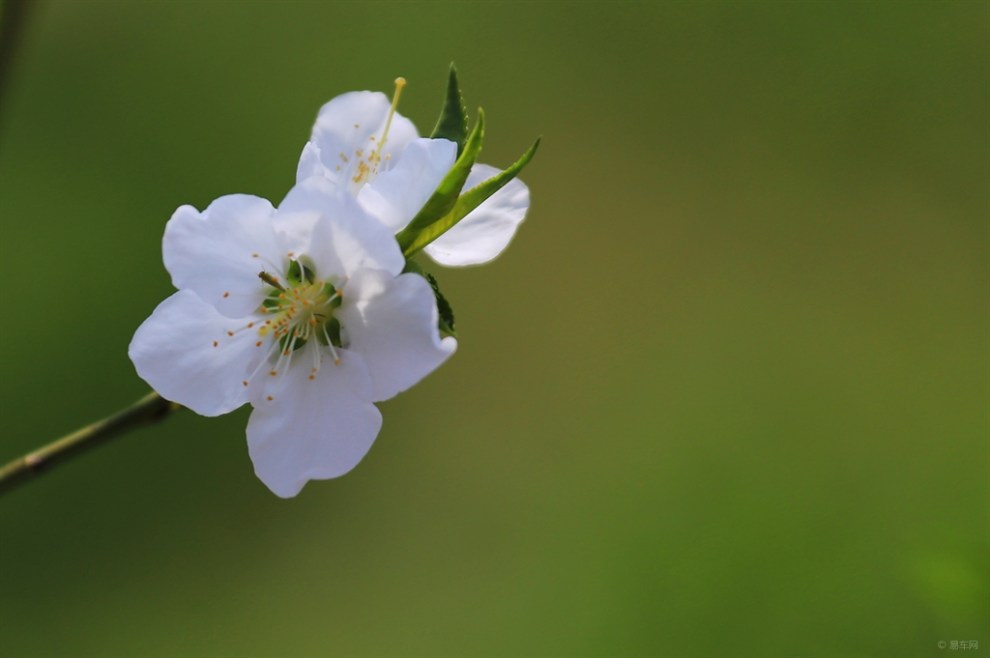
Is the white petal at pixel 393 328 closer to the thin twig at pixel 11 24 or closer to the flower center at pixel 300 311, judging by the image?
the flower center at pixel 300 311

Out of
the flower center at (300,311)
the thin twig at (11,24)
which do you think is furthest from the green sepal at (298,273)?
the thin twig at (11,24)

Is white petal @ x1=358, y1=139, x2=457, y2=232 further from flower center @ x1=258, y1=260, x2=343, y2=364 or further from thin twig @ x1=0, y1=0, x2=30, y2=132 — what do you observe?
thin twig @ x1=0, y1=0, x2=30, y2=132

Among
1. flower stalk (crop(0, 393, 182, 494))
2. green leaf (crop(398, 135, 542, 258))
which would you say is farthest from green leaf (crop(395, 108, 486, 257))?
flower stalk (crop(0, 393, 182, 494))

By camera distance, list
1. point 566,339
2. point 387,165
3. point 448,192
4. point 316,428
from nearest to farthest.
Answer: point 448,192 → point 316,428 → point 387,165 → point 566,339

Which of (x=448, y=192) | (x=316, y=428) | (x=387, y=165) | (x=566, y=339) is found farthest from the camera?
(x=566, y=339)

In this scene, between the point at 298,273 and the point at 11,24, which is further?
the point at 298,273

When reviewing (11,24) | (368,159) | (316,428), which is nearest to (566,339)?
(368,159)

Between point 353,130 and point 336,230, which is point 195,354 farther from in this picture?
point 353,130
